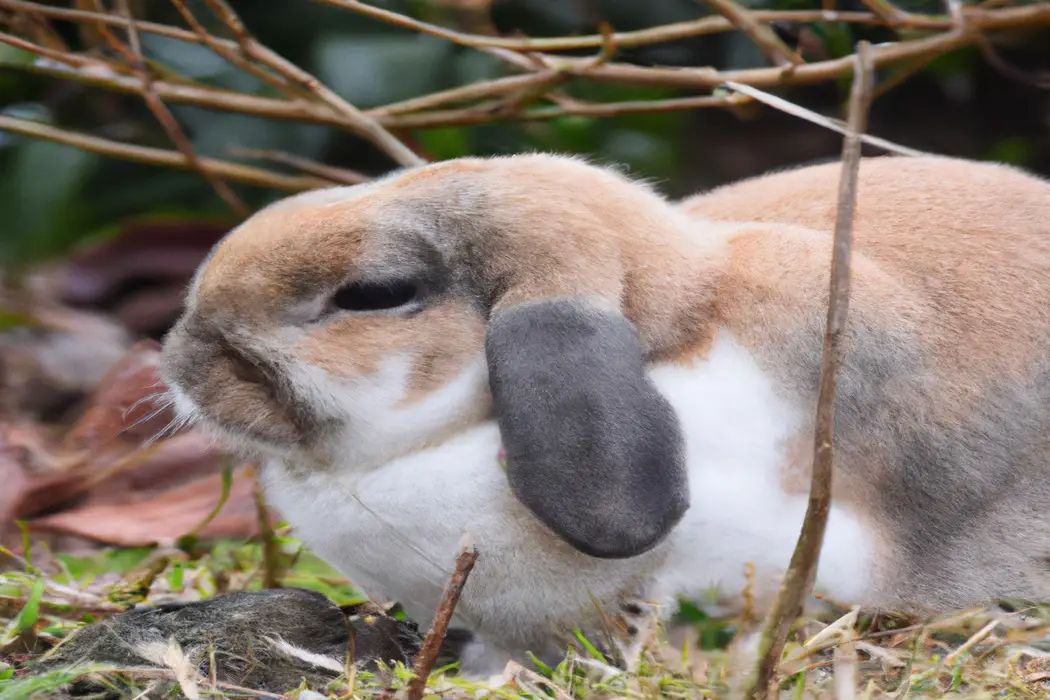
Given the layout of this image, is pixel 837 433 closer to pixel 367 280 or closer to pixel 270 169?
pixel 367 280

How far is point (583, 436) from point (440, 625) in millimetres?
289

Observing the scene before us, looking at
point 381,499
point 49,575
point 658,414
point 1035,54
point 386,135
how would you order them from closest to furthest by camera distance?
point 658,414 < point 381,499 < point 49,575 < point 386,135 < point 1035,54

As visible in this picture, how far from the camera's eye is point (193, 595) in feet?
7.39

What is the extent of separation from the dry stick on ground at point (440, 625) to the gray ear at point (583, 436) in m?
0.16

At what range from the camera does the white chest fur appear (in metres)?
1.72

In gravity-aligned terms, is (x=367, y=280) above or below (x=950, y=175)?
below

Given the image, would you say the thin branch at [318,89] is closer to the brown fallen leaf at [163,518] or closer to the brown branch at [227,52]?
the brown branch at [227,52]

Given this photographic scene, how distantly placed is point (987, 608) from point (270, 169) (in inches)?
122

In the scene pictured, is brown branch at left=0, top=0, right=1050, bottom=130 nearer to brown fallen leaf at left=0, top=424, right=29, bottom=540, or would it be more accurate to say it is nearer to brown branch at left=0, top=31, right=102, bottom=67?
brown branch at left=0, top=31, right=102, bottom=67

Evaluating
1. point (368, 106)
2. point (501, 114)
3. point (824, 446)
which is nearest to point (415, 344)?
point (824, 446)

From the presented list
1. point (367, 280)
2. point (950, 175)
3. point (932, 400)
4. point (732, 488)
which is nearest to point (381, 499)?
point (367, 280)

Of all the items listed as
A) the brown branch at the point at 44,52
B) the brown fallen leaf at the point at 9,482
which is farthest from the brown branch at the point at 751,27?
the brown fallen leaf at the point at 9,482

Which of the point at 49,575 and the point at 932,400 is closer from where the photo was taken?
the point at 932,400

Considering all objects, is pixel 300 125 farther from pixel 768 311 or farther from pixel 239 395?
pixel 768 311
